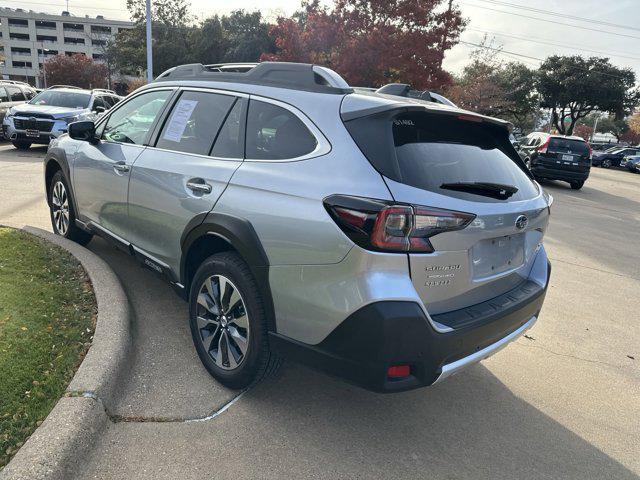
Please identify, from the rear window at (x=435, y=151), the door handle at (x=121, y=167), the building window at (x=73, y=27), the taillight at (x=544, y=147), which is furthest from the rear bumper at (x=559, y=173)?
the building window at (x=73, y=27)

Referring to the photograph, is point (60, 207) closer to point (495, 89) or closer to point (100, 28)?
point (495, 89)

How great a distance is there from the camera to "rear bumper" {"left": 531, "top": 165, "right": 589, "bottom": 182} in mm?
14328

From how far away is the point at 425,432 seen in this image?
2795 mm

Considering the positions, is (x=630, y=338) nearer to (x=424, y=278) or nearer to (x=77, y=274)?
(x=424, y=278)

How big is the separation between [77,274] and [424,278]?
3.14 meters

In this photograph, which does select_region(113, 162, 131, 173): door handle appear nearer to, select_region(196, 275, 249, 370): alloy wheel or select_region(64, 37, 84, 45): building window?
select_region(196, 275, 249, 370): alloy wheel

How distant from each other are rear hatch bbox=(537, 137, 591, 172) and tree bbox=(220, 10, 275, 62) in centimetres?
3084

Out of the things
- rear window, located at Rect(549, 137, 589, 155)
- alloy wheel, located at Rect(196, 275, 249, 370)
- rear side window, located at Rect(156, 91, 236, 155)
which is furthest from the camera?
rear window, located at Rect(549, 137, 589, 155)

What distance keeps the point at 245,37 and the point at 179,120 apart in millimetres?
41937

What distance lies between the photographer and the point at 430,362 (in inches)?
90.8

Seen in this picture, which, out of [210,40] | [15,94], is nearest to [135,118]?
[15,94]

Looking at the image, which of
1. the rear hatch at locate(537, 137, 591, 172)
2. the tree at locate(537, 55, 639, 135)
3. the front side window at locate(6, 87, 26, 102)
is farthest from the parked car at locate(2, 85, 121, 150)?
the tree at locate(537, 55, 639, 135)

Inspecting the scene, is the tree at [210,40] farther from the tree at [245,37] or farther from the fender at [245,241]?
the fender at [245,241]

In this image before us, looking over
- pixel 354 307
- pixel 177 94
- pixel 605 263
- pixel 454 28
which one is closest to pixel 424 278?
pixel 354 307
